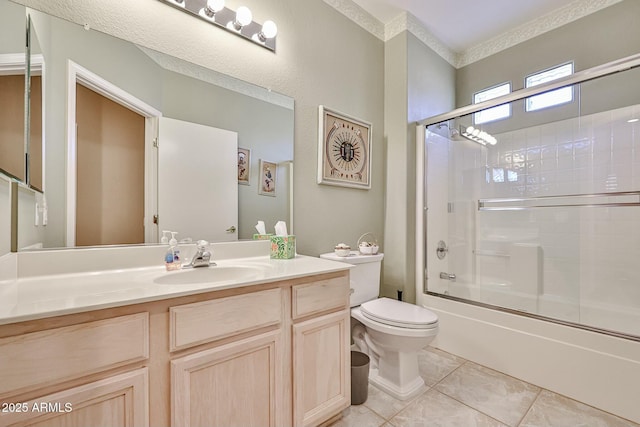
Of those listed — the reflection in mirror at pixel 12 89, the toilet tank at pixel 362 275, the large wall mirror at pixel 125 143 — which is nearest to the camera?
the reflection in mirror at pixel 12 89

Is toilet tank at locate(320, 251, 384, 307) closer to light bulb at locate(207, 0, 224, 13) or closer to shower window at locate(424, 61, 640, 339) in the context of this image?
shower window at locate(424, 61, 640, 339)

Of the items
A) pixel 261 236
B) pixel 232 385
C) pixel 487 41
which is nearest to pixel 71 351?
pixel 232 385

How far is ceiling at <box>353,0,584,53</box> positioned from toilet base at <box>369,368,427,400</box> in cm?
277

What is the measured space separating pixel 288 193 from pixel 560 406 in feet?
6.47

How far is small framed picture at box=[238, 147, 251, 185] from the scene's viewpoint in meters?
1.61

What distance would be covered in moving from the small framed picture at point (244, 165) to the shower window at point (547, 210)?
156 centimetres

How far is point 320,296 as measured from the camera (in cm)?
126

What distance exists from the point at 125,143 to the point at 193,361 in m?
1.01

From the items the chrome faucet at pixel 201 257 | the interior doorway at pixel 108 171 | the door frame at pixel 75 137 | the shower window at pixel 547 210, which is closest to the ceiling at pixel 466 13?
the shower window at pixel 547 210

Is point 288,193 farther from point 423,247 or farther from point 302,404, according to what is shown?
point 423,247

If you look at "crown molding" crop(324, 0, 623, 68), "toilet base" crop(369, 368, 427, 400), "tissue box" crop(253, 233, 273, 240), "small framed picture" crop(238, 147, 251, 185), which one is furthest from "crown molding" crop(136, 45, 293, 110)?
"toilet base" crop(369, 368, 427, 400)

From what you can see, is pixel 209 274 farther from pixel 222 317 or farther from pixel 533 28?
pixel 533 28

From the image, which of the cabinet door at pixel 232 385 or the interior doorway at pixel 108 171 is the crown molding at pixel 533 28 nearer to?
the interior doorway at pixel 108 171

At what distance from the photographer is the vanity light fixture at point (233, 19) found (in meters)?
1.46
